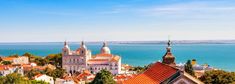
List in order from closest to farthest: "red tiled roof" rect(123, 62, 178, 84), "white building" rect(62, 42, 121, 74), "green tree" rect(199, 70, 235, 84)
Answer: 1. "red tiled roof" rect(123, 62, 178, 84)
2. "green tree" rect(199, 70, 235, 84)
3. "white building" rect(62, 42, 121, 74)

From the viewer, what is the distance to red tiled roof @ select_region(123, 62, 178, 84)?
2083 cm

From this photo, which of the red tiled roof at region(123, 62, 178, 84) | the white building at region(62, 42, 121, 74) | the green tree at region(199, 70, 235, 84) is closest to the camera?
the red tiled roof at region(123, 62, 178, 84)

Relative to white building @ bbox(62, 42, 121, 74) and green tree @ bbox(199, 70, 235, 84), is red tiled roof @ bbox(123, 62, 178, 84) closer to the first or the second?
green tree @ bbox(199, 70, 235, 84)

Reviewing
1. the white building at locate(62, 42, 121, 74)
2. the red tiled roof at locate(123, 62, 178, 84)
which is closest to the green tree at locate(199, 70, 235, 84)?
the red tiled roof at locate(123, 62, 178, 84)

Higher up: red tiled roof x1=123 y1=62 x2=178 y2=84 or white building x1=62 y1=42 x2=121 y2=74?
red tiled roof x1=123 y1=62 x2=178 y2=84

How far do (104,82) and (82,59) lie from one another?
145ft

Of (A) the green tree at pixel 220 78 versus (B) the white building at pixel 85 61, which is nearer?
(A) the green tree at pixel 220 78

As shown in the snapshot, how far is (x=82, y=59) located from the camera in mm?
70875

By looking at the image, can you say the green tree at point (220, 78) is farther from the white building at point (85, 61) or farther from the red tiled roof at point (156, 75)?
the white building at point (85, 61)

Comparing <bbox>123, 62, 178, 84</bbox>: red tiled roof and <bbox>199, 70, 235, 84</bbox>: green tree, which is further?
<bbox>199, 70, 235, 84</bbox>: green tree

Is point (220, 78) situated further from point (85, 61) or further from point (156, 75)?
point (85, 61)

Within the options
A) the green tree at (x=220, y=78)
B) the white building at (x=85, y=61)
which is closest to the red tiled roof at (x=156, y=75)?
the green tree at (x=220, y=78)

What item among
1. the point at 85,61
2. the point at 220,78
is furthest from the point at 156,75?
the point at 85,61

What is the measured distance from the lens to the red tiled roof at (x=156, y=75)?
68.3 ft
